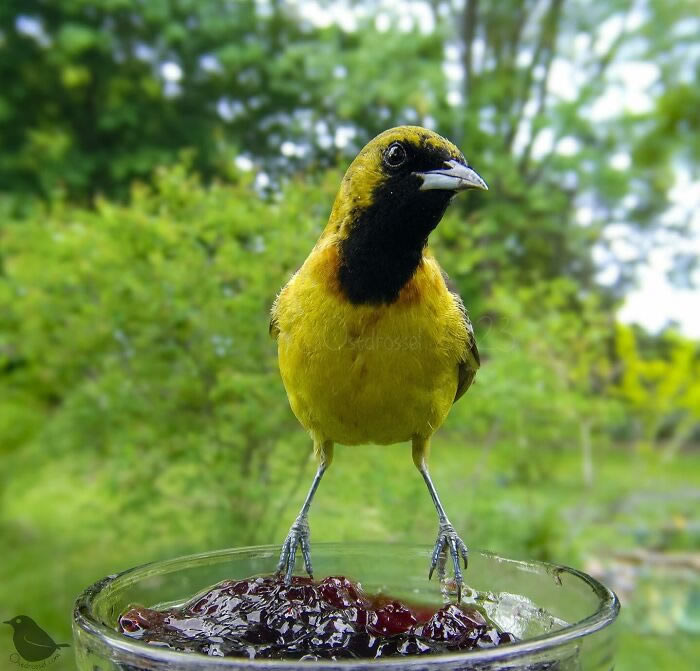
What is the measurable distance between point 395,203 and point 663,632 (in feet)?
8.09

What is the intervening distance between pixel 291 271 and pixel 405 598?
2.29 feet

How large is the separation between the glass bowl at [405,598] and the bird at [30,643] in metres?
0.05

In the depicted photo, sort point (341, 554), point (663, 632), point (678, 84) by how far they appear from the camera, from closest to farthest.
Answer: point (341, 554) → point (663, 632) → point (678, 84)

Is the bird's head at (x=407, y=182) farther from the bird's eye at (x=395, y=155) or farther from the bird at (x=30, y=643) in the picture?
the bird at (x=30, y=643)

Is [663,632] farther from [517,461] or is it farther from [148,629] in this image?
[148,629]

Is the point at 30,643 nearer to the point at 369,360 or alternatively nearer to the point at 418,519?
the point at 369,360

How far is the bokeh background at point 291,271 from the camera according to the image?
1.58m

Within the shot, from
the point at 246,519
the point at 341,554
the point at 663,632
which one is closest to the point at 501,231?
the point at 246,519

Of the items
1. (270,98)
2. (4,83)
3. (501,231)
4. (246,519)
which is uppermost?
(4,83)

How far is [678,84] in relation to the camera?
3180 mm

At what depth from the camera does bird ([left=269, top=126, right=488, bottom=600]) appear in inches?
23.0

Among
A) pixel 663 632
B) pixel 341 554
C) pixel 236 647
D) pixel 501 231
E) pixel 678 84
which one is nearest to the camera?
pixel 236 647

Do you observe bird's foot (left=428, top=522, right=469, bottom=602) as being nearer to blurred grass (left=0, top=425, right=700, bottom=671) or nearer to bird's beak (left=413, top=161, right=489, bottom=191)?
bird's beak (left=413, top=161, right=489, bottom=191)

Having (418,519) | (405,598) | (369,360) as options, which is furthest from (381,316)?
(418,519)
